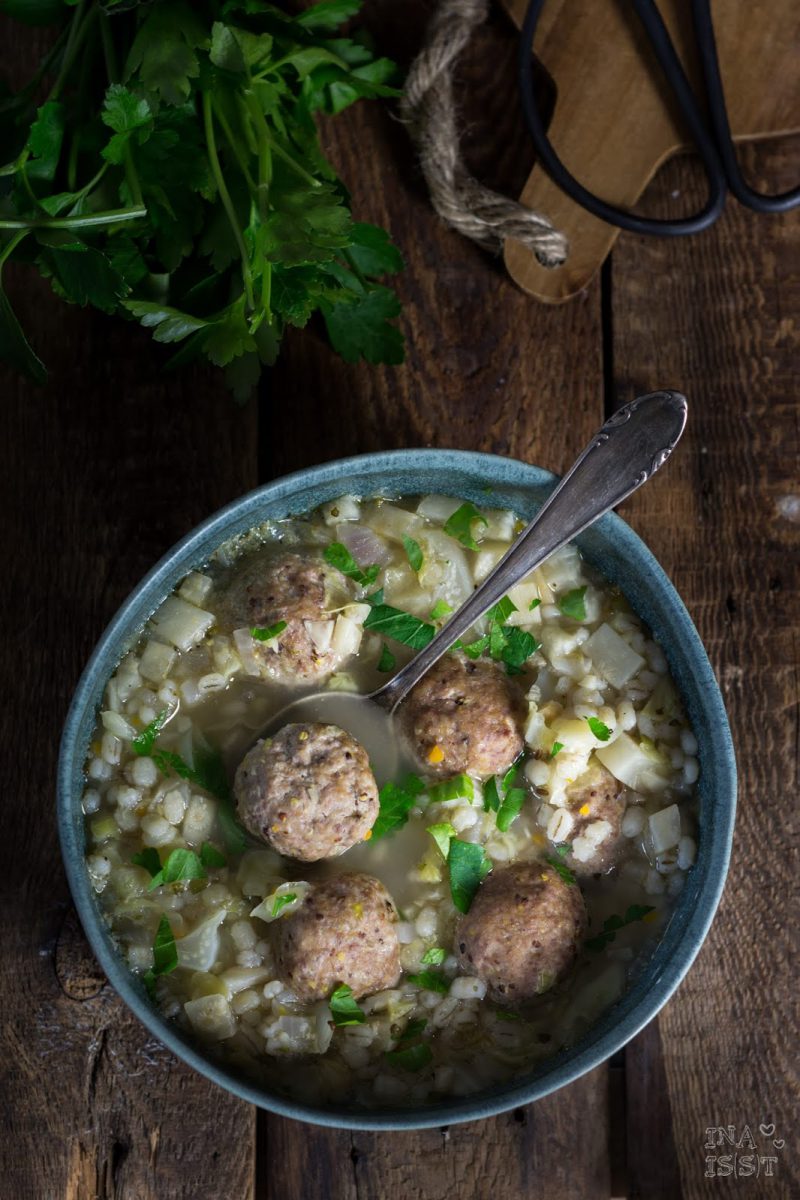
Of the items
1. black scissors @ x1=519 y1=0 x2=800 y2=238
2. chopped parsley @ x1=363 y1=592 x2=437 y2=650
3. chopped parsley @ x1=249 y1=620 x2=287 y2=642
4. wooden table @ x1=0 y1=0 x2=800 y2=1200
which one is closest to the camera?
chopped parsley @ x1=249 y1=620 x2=287 y2=642

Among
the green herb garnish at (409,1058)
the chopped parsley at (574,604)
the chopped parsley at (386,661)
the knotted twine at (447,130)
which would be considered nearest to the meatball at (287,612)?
the chopped parsley at (386,661)

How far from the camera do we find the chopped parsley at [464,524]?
116 inches

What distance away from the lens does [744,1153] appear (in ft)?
10.1

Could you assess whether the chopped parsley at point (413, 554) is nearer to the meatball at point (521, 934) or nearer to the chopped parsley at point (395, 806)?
the chopped parsley at point (395, 806)

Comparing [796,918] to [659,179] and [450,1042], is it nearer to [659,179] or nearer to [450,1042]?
[450,1042]

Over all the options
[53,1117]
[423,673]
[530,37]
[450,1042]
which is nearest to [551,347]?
[530,37]

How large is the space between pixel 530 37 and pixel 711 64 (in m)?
0.48

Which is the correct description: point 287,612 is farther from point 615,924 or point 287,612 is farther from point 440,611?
point 615,924

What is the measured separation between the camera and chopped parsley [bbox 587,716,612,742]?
2.79m

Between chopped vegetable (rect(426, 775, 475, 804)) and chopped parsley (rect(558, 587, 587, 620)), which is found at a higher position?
chopped parsley (rect(558, 587, 587, 620))

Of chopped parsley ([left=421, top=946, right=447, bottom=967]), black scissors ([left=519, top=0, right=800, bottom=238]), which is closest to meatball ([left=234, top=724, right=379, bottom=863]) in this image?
chopped parsley ([left=421, top=946, right=447, bottom=967])

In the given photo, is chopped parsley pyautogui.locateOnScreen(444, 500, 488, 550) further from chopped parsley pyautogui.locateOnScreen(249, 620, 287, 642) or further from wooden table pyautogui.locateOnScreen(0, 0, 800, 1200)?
chopped parsley pyautogui.locateOnScreen(249, 620, 287, 642)

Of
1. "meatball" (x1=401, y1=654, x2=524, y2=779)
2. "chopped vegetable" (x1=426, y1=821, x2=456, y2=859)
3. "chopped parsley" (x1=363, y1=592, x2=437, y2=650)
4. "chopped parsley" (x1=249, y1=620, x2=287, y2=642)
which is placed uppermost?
"chopped parsley" (x1=249, y1=620, x2=287, y2=642)

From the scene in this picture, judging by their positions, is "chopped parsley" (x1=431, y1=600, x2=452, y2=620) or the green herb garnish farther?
"chopped parsley" (x1=431, y1=600, x2=452, y2=620)
